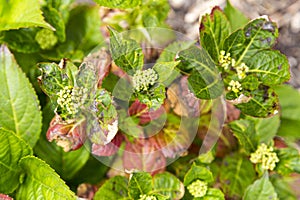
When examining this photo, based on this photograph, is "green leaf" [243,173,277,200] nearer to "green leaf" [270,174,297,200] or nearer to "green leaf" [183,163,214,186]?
"green leaf" [183,163,214,186]

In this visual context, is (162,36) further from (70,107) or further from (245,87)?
(70,107)

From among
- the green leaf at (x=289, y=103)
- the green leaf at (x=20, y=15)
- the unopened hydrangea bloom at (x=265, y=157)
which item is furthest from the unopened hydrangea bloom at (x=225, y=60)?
the green leaf at (x=289, y=103)

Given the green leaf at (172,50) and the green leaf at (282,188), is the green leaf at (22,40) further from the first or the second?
the green leaf at (282,188)

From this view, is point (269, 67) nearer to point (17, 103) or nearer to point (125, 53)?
point (125, 53)

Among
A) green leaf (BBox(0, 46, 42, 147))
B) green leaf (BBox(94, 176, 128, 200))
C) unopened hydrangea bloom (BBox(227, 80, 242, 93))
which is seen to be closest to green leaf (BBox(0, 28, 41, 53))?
green leaf (BBox(0, 46, 42, 147))

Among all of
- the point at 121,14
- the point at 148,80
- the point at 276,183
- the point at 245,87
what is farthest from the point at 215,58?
the point at 276,183
